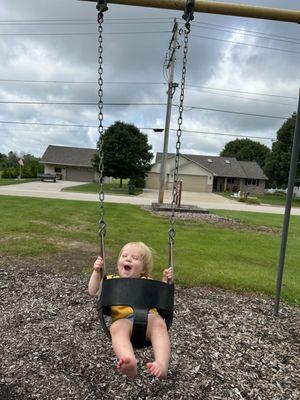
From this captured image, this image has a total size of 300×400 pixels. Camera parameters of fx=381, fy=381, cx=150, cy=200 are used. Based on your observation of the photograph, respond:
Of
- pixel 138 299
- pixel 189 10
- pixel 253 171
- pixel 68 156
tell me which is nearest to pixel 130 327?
pixel 138 299

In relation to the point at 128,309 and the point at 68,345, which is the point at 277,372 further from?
the point at 68,345

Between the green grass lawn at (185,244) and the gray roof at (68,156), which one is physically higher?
the gray roof at (68,156)

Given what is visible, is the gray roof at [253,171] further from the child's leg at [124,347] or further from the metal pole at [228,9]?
the child's leg at [124,347]

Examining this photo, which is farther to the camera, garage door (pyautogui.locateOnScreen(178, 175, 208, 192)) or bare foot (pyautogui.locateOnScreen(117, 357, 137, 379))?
garage door (pyautogui.locateOnScreen(178, 175, 208, 192))

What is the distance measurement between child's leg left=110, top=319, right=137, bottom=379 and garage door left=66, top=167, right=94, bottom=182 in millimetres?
49918

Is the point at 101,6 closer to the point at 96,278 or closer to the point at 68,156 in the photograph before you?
the point at 96,278

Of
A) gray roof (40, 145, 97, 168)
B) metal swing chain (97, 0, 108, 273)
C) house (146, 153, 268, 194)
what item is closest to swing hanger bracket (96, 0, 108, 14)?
metal swing chain (97, 0, 108, 273)

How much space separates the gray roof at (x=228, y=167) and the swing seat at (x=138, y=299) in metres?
49.3

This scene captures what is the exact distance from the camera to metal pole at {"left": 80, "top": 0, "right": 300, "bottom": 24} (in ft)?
12.4

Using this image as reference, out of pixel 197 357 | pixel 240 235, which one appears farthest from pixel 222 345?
pixel 240 235

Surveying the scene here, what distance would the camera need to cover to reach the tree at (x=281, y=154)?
129 ft

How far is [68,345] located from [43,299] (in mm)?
1267

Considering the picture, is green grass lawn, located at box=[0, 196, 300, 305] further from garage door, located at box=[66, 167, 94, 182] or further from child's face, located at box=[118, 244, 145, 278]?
garage door, located at box=[66, 167, 94, 182]

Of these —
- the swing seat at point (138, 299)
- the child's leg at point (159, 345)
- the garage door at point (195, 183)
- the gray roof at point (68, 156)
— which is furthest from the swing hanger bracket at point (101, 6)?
the gray roof at point (68, 156)
